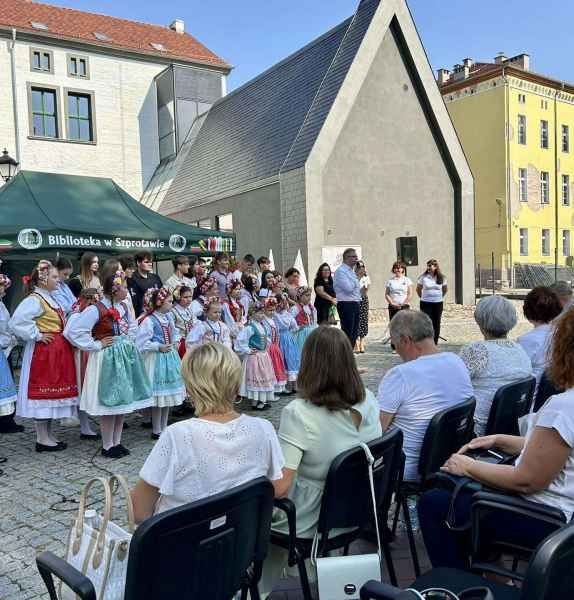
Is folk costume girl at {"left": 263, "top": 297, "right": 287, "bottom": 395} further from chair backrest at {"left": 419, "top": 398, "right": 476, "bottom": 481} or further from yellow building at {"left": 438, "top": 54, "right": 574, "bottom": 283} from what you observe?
yellow building at {"left": 438, "top": 54, "right": 574, "bottom": 283}

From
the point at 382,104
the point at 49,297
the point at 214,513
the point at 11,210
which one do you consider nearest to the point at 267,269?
the point at 11,210

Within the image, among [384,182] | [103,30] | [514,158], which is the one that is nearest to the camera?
[384,182]

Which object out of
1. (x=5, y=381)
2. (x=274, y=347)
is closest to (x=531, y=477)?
(x=5, y=381)

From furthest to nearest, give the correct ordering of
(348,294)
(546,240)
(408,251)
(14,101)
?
(546,240), (14,101), (408,251), (348,294)

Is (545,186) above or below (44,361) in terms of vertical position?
above

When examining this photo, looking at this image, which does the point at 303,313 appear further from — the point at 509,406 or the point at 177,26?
the point at 177,26

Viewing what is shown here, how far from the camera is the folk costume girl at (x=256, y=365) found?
287 inches

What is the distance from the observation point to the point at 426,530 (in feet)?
8.91

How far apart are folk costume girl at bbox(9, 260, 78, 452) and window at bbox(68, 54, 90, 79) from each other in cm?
2207

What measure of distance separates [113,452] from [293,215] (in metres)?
12.7

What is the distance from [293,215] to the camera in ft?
57.4

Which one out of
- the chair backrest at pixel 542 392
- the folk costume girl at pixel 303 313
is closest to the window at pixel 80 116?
the folk costume girl at pixel 303 313

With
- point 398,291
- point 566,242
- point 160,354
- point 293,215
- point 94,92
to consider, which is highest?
point 94,92

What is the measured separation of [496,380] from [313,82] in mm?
17086
